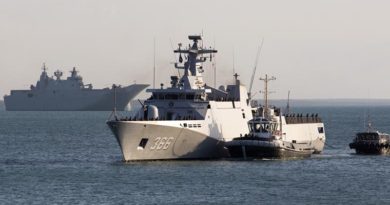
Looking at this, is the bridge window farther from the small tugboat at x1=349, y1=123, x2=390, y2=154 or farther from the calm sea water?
the small tugboat at x1=349, y1=123, x2=390, y2=154

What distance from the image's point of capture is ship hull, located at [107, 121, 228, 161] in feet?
236

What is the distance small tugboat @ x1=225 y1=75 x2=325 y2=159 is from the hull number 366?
18.7 feet

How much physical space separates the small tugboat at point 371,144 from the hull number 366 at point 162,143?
22.4 m

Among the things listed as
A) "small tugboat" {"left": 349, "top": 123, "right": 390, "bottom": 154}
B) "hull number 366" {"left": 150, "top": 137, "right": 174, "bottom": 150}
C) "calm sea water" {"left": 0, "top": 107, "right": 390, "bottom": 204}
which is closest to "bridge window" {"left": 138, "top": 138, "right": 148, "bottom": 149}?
"hull number 366" {"left": 150, "top": 137, "right": 174, "bottom": 150}

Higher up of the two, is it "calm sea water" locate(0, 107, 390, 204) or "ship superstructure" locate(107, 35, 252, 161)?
"ship superstructure" locate(107, 35, 252, 161)

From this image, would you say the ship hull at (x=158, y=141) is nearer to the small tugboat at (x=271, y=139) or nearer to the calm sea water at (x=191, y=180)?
the calm sea water at (x=191, y=180)

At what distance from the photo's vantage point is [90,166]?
7388 cm

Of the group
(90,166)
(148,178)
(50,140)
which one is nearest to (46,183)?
(148,178)

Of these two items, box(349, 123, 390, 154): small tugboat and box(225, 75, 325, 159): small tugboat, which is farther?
box(349, 123, 390, 154): small tugboat

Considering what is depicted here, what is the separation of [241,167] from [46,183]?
15.7 metres

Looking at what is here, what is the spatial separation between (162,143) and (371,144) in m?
23.6

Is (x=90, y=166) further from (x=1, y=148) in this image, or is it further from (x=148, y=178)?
(x=1, y=148)

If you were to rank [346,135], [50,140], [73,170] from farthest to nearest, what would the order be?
1. [346,135]
2. [50,140]
3. [73,170]

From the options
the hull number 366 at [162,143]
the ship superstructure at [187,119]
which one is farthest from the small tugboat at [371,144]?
the hull number 366 at [162,143]
